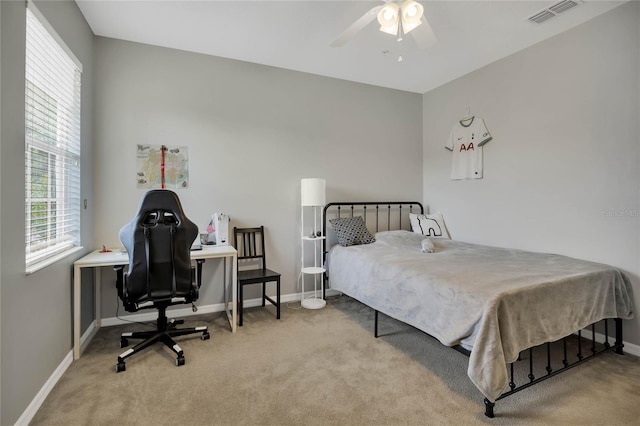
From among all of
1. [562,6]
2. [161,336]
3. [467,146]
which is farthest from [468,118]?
[161,336]

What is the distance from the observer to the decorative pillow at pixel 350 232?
3.76 metres

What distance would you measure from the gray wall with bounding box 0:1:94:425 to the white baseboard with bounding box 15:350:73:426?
0.04 metres

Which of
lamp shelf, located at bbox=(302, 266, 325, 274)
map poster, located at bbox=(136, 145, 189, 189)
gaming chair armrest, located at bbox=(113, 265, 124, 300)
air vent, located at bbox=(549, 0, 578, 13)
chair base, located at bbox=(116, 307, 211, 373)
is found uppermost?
air vent, located at bbox=(549, 0, 578, 13)

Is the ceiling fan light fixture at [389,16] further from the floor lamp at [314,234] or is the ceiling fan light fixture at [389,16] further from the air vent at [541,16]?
the floor lamp at [314,234]

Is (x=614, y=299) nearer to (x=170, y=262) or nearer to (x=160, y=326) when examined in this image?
(x=170, y=262)

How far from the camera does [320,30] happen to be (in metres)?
2.97

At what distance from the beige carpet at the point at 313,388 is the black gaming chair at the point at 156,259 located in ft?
0.84

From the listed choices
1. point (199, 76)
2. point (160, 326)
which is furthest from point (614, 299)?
point (199, 76)

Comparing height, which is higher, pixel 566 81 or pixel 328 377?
pixel 566 81

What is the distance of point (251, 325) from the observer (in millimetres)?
3170

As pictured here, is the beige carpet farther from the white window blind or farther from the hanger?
the hanger

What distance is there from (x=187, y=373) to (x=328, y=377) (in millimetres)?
974

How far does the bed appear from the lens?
188 centimetres

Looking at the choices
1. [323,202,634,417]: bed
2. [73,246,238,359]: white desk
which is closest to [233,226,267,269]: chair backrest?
[73,246,238,359]: white desk
